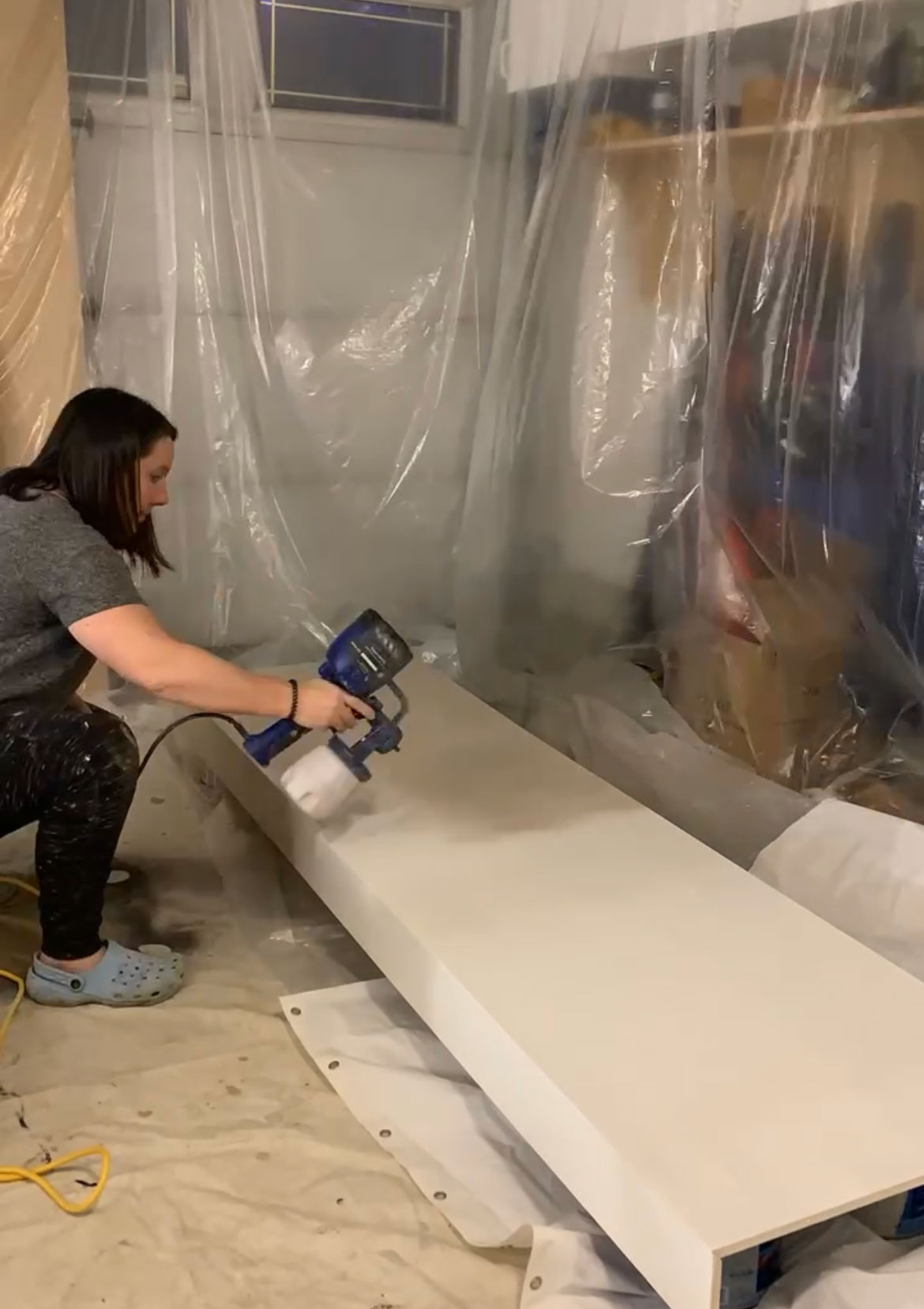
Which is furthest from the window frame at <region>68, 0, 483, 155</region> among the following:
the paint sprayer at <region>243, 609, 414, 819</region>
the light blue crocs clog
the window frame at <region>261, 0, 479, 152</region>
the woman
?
the light blue crocs clog

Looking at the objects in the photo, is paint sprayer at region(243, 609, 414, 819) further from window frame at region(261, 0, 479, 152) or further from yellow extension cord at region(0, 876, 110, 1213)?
window frame at region(261, 0, 479, 152)

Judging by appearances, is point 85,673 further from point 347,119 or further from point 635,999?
point 347,119

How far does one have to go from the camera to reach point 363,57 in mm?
2586

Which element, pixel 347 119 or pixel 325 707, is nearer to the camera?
pixel 325 707

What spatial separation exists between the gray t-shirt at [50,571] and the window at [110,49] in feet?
4.25

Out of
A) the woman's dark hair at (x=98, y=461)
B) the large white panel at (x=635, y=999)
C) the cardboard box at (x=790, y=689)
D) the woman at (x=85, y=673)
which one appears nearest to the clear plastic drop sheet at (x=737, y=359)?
the cardboard box at (x=790, y=689)

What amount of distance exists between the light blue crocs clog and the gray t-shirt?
1.34 feet

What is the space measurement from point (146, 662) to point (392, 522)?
4.23ft

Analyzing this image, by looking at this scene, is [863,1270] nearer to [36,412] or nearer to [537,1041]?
[537,1041]

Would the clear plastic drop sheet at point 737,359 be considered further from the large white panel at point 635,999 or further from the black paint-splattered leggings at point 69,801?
the black paint-splattered leggings at point 69,801

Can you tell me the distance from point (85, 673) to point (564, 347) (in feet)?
3.64

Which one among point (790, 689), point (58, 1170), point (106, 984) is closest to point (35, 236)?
point (106, 984)

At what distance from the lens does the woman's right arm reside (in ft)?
4.76

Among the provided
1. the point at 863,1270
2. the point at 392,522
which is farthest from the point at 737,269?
the point at 863,1270
